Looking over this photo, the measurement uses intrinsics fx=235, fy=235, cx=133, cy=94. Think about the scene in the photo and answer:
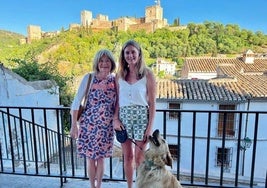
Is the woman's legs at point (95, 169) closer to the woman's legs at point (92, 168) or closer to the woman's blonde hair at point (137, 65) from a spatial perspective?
the woman's legs at point (92, 168)

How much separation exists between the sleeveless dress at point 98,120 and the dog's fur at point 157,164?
391 millimetres

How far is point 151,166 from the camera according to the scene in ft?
4.97

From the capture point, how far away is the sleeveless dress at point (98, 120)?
1715 mm

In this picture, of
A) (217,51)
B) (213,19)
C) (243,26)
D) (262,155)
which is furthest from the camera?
(213,19)

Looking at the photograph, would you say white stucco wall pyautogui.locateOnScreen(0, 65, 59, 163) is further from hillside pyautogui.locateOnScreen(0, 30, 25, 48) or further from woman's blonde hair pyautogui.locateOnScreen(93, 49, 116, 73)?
hillside pyautogui.locateOnScreen(0, 30, 25, 48)

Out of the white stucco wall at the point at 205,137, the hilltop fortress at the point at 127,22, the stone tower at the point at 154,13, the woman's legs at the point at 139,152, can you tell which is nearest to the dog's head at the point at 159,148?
the woman's legs at the point at 139,152

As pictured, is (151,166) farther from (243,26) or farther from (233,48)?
(243,26)

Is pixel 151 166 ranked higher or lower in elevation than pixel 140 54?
lower

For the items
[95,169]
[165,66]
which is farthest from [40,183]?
[165,66]

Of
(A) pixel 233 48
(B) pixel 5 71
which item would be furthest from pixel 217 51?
(B) pixel 5 71

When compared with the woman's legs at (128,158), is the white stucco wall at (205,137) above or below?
below

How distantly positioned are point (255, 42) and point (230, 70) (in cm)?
1086

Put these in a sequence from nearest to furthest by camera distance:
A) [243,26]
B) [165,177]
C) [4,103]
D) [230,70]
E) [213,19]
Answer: [165,177]
[4,103]
[230,70]
[243,26]
[213,19]

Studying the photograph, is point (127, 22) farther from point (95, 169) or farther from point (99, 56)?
point (95, 169)
